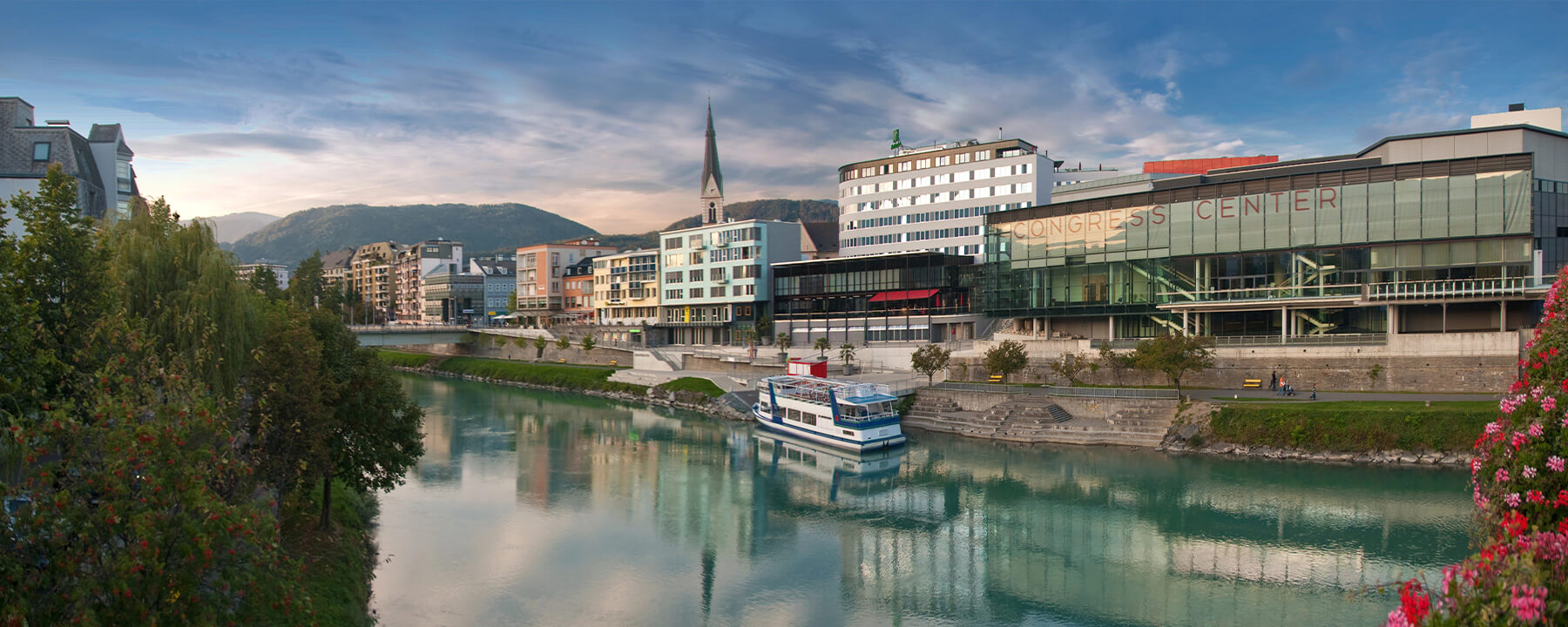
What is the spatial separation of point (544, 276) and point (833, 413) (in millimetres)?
80724

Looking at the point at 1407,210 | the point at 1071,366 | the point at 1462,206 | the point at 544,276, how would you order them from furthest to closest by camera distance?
the point at 544,276 < the point at 1407,210 < the point at 1071,366 < the point at 1462,206

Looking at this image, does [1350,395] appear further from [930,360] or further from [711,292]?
[711,292]

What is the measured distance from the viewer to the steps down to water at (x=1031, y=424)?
45156 millimetres

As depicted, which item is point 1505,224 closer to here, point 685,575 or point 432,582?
point 685,575

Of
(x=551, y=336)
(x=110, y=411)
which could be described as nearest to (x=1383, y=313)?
(x=110, y=411)

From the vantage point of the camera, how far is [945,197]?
91.8 m

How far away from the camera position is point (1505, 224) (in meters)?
50.4

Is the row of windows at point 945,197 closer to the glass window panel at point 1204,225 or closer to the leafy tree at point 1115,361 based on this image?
the glass window panel at point 1204,225

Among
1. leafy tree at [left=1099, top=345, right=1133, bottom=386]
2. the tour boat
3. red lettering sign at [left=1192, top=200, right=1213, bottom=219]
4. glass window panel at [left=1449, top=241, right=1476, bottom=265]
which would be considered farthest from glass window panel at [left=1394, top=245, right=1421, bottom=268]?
the tour boat

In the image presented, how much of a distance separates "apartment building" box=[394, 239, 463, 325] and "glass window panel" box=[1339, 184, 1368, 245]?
129169 mm

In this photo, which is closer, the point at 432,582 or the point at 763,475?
the point at 432,582

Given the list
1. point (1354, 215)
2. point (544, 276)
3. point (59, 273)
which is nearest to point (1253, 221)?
point (1354, 215)

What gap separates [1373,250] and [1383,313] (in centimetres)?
411

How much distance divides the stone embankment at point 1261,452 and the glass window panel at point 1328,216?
1868cm
